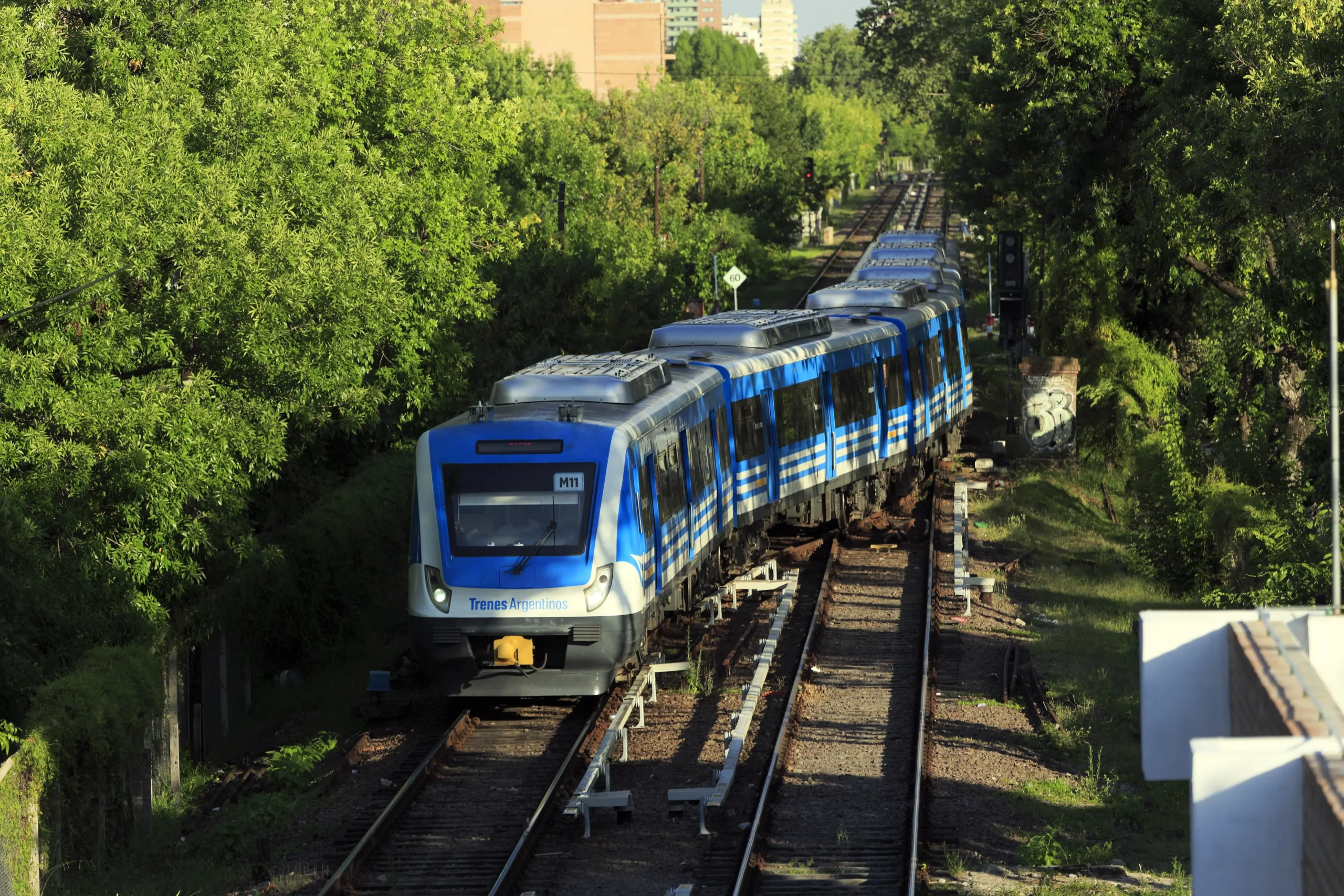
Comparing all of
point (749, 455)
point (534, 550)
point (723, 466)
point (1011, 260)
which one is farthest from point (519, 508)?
point (1011, 260)

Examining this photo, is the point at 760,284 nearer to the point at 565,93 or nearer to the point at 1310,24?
the point at 565,93

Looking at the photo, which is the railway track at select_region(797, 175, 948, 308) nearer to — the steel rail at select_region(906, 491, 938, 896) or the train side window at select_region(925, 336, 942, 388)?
the train side window at select_region(925, 336, 942, 388)

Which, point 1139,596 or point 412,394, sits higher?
point 412,394

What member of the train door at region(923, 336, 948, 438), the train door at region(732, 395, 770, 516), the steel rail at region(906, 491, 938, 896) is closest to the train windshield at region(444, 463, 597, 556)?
the steel rail at region(906, 491, 938, 896)

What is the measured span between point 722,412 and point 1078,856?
28.2 ft

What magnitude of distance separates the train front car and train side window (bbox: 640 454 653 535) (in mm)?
329

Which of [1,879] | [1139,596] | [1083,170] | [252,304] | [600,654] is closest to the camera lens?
[1,879]

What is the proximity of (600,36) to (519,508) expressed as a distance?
125144 millimetres

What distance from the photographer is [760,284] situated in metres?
65.8

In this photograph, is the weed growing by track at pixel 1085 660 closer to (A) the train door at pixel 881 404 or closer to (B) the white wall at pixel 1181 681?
(A) the train door at pixel 881 404

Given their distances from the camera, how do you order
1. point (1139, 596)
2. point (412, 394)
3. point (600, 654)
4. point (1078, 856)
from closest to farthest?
point (1078, 856), point (600, 654), point (1139, 596), point (412, 394)

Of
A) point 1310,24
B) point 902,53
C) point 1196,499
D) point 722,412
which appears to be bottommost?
point 1196,499

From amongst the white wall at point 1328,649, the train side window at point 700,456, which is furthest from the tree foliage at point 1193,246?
the white wall at point 1328,649

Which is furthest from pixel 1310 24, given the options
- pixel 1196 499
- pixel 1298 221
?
pixel 1196 499
